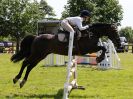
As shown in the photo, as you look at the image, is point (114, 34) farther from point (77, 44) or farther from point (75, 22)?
point (75, 22)

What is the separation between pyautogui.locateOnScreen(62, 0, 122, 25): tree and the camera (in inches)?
1890

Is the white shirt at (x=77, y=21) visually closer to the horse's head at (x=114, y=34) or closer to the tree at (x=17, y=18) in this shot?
the horse's head at (x=114, y=34)

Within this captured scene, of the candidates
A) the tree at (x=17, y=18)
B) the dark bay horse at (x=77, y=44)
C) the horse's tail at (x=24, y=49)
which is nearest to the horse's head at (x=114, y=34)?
the dark bay horse at (x=77, y=44)

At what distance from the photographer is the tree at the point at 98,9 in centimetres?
4800

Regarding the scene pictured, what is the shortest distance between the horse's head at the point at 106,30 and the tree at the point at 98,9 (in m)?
36.6

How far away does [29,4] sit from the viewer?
4475 centimetres

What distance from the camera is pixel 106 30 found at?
10.3 m

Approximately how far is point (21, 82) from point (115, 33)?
→ 287 cm

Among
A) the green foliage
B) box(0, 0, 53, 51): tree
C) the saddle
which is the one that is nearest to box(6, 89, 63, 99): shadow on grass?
the saddle

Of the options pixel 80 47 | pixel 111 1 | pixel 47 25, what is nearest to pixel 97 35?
pixel 80 47

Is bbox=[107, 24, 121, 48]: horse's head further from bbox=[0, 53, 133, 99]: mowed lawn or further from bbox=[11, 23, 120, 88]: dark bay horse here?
bbox=[0, 53, 133, 99]: mowed lawn

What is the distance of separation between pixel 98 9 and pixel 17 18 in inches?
451

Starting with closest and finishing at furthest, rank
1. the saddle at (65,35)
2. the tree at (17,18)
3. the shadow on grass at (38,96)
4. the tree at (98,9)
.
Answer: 1. the shadow on grass at (38,96)
2. the saddle at (65,35)
3. the tree at (17,18)
4. the tree at (98,9)

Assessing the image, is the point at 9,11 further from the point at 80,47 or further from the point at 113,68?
the point at 80,47
